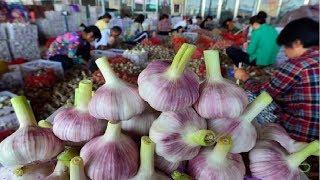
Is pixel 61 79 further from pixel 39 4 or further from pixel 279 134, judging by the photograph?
pixel 39 4

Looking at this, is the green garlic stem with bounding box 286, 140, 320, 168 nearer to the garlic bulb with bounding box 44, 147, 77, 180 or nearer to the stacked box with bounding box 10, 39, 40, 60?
the garlic bulb with bounding box 44, 147, 77, 180

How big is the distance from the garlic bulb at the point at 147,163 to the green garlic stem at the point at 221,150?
0.13m

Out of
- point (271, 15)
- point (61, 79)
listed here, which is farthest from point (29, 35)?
point (271, 15)

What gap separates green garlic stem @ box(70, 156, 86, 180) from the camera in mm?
562

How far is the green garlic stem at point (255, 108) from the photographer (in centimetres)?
65

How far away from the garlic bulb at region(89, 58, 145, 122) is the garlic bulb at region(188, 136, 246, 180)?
0.17 metres

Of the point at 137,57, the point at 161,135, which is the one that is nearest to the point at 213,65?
the point at 161,135

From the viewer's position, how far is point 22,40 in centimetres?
405

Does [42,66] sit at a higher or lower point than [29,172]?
lower

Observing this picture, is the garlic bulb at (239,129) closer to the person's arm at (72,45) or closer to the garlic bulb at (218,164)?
the garlic bulb at (218,164)

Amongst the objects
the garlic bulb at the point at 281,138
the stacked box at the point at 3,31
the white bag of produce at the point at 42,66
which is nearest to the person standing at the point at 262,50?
the white bag of produce at the point at 42,66

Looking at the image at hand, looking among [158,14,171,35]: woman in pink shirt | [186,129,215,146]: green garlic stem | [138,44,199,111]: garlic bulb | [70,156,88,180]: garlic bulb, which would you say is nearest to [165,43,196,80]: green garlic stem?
[138,44,199,111]: garlic bulb

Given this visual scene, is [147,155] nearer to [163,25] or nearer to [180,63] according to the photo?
[180,63]

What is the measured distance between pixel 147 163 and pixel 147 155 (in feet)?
0.08
